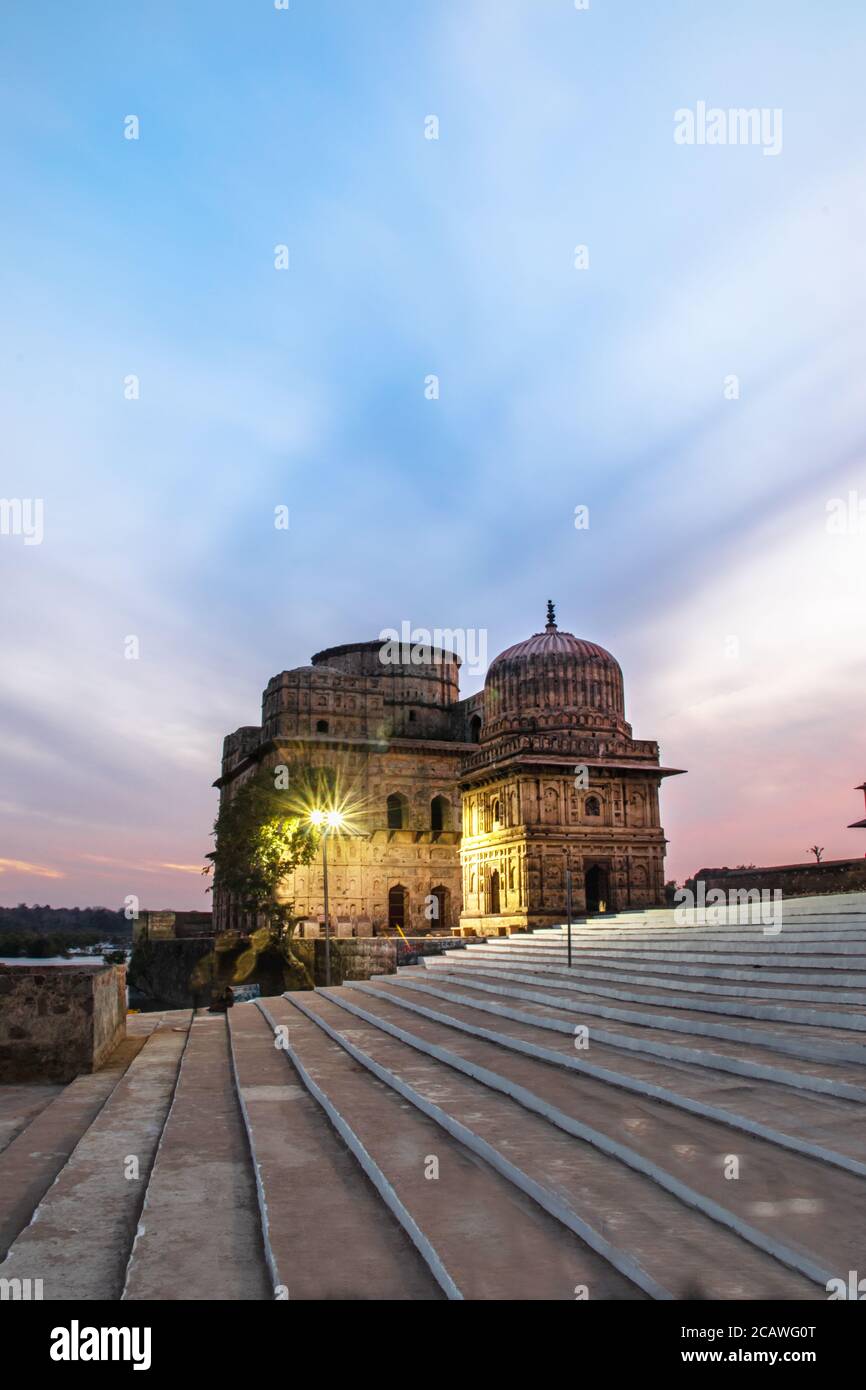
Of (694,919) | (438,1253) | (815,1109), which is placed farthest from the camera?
(694,919)

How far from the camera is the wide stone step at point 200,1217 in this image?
515 centimetres

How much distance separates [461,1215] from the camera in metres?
5.71

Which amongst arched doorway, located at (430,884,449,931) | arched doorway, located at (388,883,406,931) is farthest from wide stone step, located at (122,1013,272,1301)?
arched doorway, located at (430,884,449,931)

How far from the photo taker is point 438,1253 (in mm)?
5148

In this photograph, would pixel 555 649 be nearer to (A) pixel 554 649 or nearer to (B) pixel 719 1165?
(A) pixel 554 649

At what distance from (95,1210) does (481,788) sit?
3023cm

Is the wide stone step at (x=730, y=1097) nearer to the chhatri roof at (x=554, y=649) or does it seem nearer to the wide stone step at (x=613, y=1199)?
the wide stone step at (x=613, y=1199)

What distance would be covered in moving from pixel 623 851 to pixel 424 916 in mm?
10179

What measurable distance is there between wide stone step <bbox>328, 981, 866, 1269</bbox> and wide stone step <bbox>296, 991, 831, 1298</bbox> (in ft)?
0.27

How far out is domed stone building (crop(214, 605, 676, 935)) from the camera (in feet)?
108

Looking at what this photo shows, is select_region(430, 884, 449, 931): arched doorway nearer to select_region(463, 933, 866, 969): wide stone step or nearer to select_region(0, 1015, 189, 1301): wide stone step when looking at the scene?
select_region(463, 933, 866, 969): wide stone step

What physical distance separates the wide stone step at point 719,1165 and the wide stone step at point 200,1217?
2338 millimetres

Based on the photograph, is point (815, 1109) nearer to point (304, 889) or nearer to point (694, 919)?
point (694, 919)
